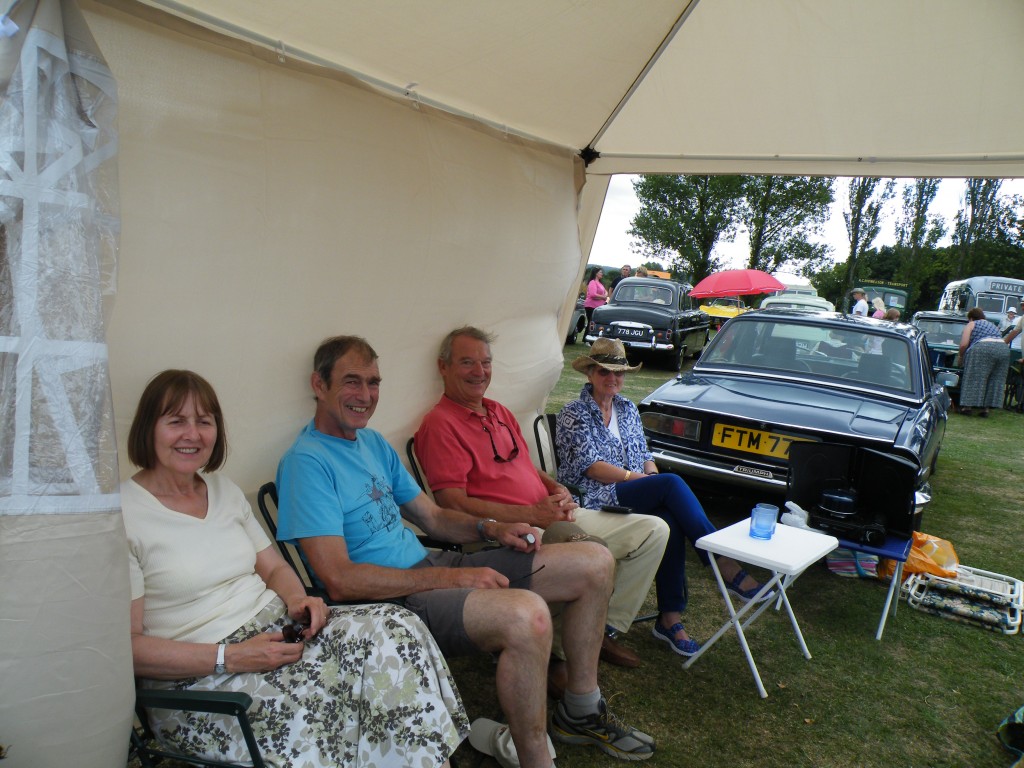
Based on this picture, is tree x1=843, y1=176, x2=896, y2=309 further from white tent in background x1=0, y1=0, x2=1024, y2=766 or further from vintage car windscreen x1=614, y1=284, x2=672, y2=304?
white tent in background x1=0, y1=0, x2=1024, y2=766

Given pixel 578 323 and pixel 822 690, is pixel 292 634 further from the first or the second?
pixel 578 323

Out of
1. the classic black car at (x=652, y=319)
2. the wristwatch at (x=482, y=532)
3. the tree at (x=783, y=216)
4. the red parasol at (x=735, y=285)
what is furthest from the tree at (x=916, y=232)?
the wristwatch at (x=482, y=532)

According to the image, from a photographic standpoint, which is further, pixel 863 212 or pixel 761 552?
pixel 863 212

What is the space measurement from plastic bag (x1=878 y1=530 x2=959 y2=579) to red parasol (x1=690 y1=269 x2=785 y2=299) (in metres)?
11.9

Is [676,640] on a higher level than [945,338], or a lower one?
lower

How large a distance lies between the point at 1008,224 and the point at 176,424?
1750 inches

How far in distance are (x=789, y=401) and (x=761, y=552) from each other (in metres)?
2.02

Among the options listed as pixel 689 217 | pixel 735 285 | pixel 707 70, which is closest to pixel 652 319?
pixel 735 285

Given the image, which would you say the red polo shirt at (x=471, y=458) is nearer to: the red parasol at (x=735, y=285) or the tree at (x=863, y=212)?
the red parasol at (x=735, y=285)

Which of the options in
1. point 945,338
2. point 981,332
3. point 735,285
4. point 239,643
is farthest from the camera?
point 735,285

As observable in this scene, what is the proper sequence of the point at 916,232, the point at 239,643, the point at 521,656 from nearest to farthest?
the point at 239,643
the point at 521,656
the point at 916,232

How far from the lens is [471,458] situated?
10.3ft

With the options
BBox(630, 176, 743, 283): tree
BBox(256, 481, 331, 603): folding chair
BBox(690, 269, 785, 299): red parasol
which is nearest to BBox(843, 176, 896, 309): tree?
BBox(630, 176, 743, 283): tree

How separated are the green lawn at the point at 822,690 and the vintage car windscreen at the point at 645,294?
34.1ft
